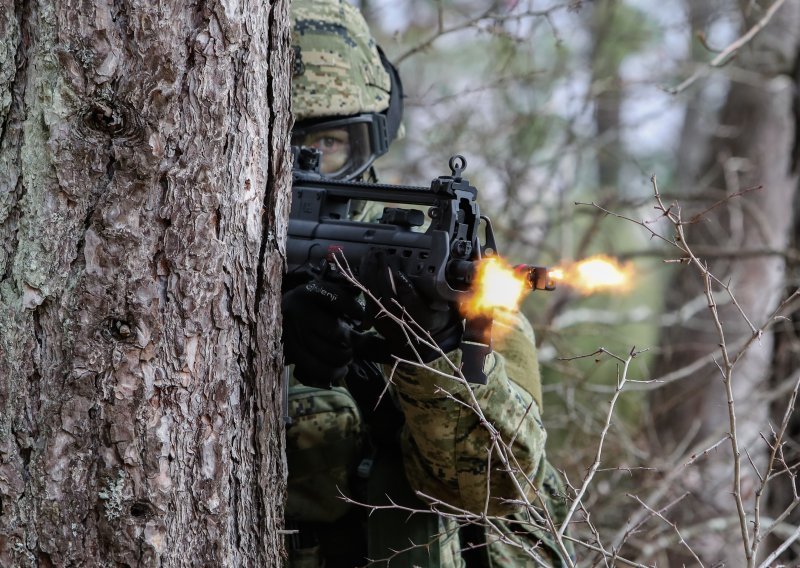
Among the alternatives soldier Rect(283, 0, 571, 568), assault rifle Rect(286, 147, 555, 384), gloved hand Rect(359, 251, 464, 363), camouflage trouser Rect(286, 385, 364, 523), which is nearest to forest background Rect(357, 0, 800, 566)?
soldier Rect(283, 0, 571, 568)

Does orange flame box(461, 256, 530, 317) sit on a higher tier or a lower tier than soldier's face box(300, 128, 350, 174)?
lower

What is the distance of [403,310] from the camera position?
2.06 metres

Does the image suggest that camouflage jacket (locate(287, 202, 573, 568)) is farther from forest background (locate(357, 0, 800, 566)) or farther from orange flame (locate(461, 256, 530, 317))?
forest background (locate(357, 0, 800, 566))

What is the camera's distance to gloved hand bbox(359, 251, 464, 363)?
6.96ft

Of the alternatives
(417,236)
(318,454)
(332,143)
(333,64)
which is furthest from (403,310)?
(333,64)

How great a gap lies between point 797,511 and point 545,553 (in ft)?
4.81

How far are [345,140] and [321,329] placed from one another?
49.3 inches

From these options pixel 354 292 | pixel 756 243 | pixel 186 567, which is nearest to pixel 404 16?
pixel 756 243

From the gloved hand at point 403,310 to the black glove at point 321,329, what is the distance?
75 millimetres

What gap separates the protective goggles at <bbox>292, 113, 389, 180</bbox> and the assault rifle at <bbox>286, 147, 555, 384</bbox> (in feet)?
2.29

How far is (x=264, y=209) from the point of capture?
78.1 inches

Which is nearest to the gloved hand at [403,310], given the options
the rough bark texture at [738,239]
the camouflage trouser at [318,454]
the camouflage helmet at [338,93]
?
the camouflage trouser at [318,454]

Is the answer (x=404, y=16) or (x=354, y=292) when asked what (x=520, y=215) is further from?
(x=354, y=292)

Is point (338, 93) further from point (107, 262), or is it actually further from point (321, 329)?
point (107, 262)
